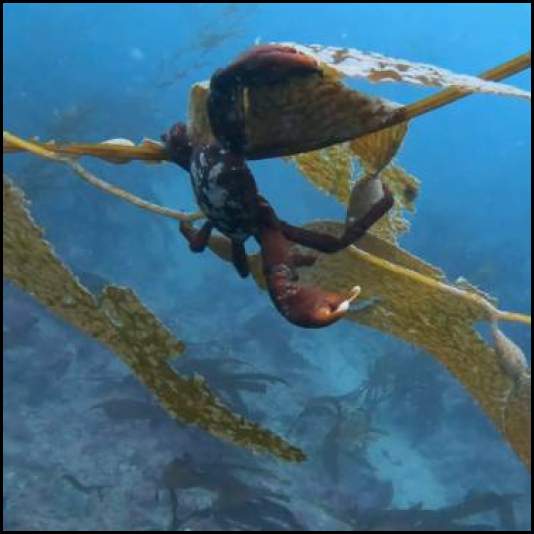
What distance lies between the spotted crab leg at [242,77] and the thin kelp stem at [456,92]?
0.85 ft

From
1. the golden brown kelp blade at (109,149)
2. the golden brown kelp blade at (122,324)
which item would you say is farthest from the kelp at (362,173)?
the golden brown kelp blade at (122,324)

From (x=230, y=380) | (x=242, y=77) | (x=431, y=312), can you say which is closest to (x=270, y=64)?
(x=242, y=77)

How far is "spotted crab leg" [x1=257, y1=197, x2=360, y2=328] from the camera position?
152 centimetres

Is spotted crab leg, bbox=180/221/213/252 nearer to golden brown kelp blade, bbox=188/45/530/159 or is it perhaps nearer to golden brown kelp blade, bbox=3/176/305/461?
golden brown kelp blade, bbox=3/176/305/461

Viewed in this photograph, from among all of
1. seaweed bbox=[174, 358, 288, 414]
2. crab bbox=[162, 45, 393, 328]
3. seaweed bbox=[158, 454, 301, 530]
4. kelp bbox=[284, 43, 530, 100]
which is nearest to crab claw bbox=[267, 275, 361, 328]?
crab bbox=[162, 45, 393, 328]

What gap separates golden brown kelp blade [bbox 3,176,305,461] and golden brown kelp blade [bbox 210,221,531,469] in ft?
1.26

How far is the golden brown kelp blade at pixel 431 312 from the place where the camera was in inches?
75.4

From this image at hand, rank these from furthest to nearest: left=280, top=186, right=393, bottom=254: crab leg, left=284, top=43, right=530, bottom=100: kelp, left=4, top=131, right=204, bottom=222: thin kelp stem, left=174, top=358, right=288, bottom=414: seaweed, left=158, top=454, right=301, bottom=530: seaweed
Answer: left=174, top=358, right=288, bottom=414: seaweed, left=158, top=454, right=301, bottom=530: seaweed, left=280, top=186, right=393, bottom=254: crab leg, left=4, top=131, right=204, bottom=222: thin kelp stem, left=284, top=43, right=530, bottom=100: kelp

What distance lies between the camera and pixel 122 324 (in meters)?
1.91

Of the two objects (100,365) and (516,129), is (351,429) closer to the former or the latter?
(100,365)

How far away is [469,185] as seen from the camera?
40938mm

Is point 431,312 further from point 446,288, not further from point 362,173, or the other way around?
point 362,173

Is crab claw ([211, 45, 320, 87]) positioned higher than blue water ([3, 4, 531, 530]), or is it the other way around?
crab claw ([211, 45, 320, 87])

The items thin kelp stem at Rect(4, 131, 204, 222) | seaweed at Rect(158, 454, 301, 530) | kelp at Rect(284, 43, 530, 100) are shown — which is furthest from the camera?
seaweed at Rect(158, 454, 301, 530)
